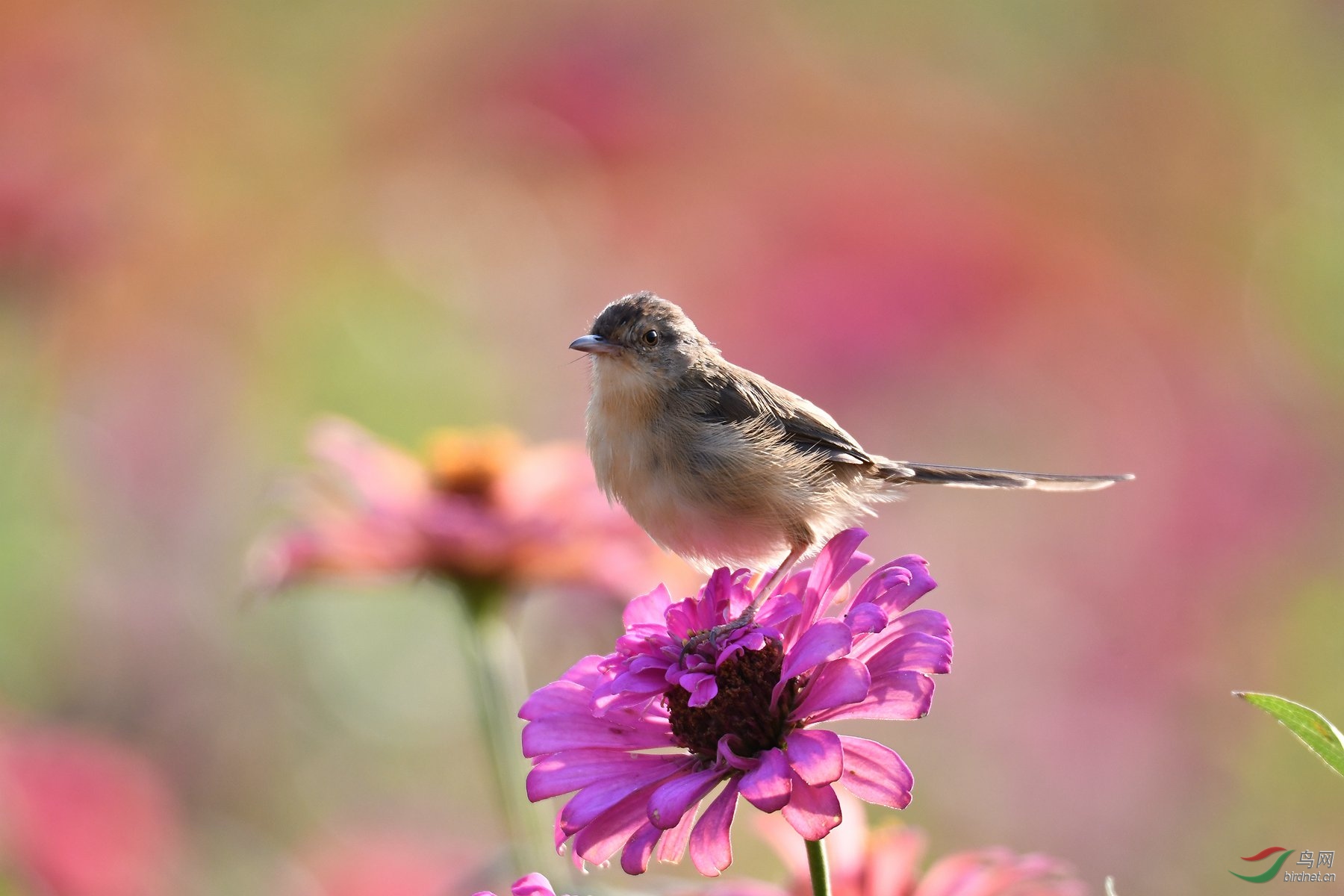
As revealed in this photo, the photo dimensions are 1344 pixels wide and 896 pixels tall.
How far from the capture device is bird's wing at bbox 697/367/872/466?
2.45 meters

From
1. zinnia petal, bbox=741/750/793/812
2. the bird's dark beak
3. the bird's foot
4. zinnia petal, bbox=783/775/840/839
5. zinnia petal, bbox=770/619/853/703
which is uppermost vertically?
the bird's dark beak

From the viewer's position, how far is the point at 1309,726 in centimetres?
108

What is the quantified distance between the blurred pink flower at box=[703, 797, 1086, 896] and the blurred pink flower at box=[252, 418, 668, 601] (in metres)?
1.04

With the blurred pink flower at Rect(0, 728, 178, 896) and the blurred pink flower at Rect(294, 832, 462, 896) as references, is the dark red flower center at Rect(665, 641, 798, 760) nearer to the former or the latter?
the blurred pink flower at Rect(294, 832, 462, 896)

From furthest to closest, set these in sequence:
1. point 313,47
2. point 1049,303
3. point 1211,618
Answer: point 313,47 < point 1049,303 < point 1211,618

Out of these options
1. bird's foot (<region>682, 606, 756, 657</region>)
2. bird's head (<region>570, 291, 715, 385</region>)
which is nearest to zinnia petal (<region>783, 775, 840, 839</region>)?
bird's foot (<region>682, 606, 756, 657</region>)

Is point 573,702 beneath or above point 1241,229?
beneath

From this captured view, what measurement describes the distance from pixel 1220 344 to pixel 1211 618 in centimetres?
141

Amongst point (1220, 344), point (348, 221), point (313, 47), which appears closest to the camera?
point (1220, 344)

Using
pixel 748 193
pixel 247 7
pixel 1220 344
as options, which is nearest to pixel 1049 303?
pixel 1220 344

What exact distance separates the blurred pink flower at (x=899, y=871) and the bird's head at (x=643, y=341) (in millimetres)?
1002

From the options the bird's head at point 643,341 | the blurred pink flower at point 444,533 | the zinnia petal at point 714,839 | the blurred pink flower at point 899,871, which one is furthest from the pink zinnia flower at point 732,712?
the blurred pink flower at point 444,533

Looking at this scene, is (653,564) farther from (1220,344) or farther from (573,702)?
(1220,344)

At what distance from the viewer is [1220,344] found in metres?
5.45
